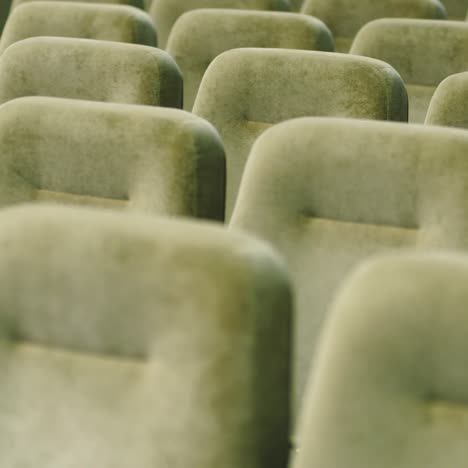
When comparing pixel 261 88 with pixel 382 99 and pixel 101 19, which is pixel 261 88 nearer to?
pixel 382 99

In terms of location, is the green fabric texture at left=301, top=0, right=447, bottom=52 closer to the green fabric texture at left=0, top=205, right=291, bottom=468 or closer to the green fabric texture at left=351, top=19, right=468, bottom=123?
the green fabric texture at left=351, top=19, right=468, bottom=123

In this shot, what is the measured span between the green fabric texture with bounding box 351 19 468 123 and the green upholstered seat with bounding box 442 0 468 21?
0.98 meters

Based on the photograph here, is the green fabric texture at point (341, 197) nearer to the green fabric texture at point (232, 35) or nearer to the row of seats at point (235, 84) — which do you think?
the row of seats at point (235, 84)

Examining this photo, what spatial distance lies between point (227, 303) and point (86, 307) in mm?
97

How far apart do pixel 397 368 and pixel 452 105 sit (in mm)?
590

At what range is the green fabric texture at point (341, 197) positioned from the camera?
32.7 inches

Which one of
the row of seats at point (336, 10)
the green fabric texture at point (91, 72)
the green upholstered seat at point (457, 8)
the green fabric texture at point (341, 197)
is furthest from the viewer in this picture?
the green upholstered seat at point (457, 8)

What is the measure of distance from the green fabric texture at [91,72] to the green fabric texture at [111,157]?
10.6 inches

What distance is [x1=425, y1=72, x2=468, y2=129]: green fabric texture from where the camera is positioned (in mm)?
1101

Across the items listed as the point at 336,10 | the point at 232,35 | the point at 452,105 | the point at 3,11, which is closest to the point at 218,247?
the point at 452,105

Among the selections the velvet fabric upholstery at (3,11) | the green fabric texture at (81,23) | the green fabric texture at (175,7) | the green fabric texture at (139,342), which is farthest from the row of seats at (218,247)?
the velvet fabric upholstery at (3,11)

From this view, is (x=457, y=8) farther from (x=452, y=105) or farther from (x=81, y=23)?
(x=452, y=105)

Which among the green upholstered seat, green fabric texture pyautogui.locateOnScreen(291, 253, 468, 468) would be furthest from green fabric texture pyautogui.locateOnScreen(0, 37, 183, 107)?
the green upholstered seat

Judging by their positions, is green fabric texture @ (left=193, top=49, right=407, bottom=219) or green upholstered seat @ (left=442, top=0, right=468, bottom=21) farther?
green upholstered seat @ (left=442, top=0, right=468, bottom=21)
